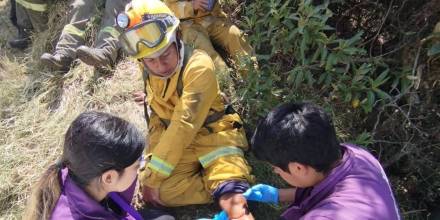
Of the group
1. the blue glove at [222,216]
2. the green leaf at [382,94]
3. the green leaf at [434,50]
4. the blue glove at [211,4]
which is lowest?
the blue glove at [222,216]

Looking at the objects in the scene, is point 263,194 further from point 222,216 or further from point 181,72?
point 181,72

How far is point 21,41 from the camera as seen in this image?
4969mm

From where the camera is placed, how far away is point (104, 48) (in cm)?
402

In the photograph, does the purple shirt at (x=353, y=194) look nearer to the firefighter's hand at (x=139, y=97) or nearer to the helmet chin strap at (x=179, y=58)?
the helmet chin strap at (x=179, y=58)

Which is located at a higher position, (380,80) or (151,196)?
(380,80)

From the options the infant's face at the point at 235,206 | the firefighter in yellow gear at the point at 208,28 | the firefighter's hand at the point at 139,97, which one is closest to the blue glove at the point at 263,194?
the infant's face at the point at 235,206

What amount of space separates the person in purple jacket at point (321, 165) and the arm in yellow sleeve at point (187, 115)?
759mm

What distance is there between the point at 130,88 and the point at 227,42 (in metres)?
0.86

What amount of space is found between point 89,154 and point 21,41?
138 inches

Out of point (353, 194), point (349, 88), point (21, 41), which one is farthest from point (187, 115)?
point (21, 41)

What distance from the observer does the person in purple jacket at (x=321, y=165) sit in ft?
5.94

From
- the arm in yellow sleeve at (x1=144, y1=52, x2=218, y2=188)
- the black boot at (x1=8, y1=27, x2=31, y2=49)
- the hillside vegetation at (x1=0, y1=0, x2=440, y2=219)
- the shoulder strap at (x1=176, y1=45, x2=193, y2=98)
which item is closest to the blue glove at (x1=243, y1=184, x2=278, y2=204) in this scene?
the hillside vegetation at (x1=0, y1=0, x2=440, y2=219)

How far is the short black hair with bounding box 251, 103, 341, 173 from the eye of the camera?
194 cm

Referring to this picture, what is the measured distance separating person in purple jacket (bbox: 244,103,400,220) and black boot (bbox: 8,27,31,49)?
368 centimetres
